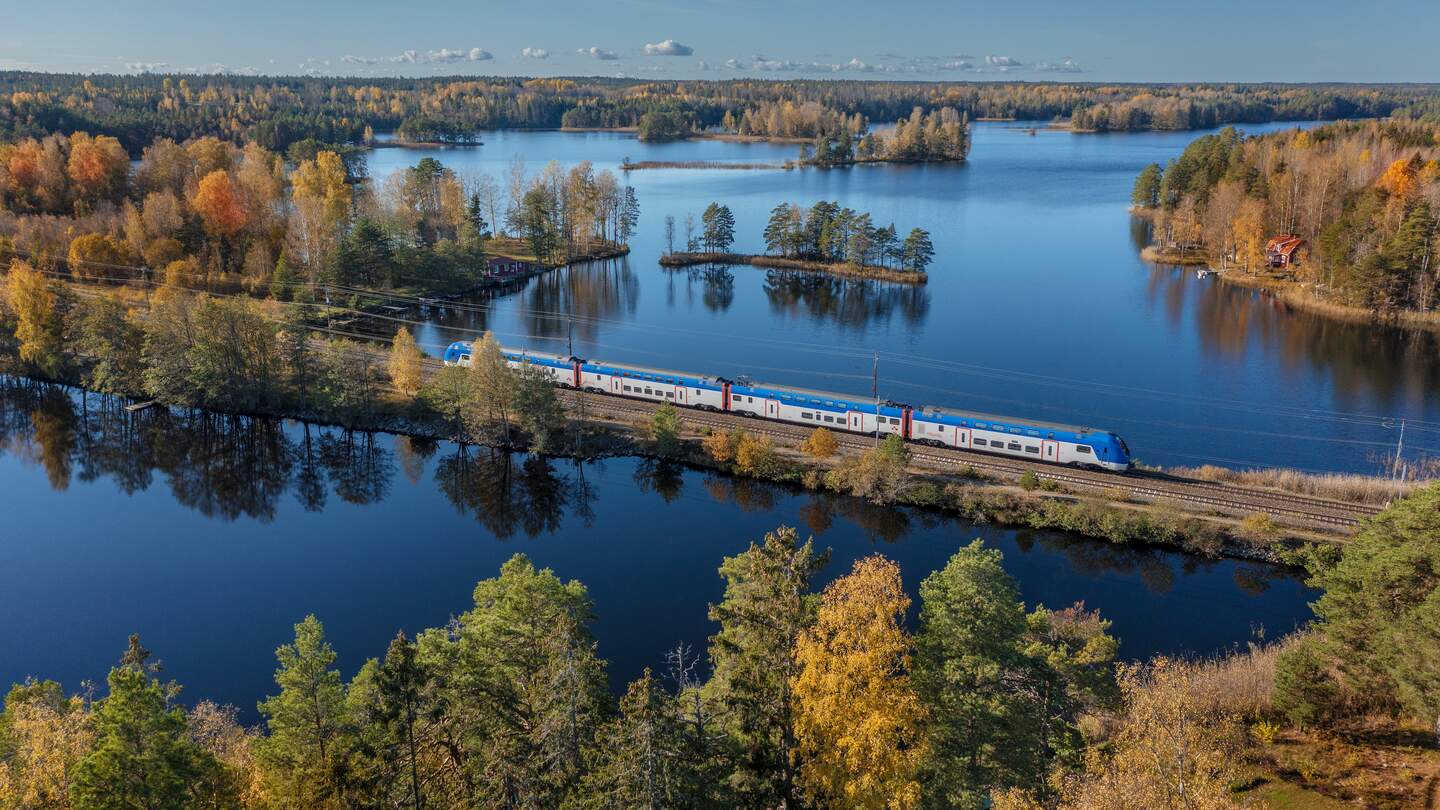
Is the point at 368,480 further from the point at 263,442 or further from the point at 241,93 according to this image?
the point at 241,93

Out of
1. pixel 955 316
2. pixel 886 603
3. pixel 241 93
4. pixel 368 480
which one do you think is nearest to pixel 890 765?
pixel 886 603

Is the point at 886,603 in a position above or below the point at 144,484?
above

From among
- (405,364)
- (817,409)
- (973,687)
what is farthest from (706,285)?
(973,687)

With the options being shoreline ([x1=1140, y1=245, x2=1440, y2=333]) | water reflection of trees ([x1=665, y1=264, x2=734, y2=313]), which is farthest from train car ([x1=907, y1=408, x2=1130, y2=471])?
shoreline ([x1=1140, y1=245, x2=1440, y2=333])

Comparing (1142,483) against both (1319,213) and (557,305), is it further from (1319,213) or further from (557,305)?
(1319,213)

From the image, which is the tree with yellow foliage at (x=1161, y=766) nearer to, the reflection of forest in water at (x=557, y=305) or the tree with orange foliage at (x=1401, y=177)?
the reflection of forest in water at (x=557, y=305)

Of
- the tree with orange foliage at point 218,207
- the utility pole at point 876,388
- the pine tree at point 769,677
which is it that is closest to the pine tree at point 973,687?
the pine tree at point 769,677

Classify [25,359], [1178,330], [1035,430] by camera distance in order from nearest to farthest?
1. [1035,430]
2. [25,359]
3. [1178,330]
